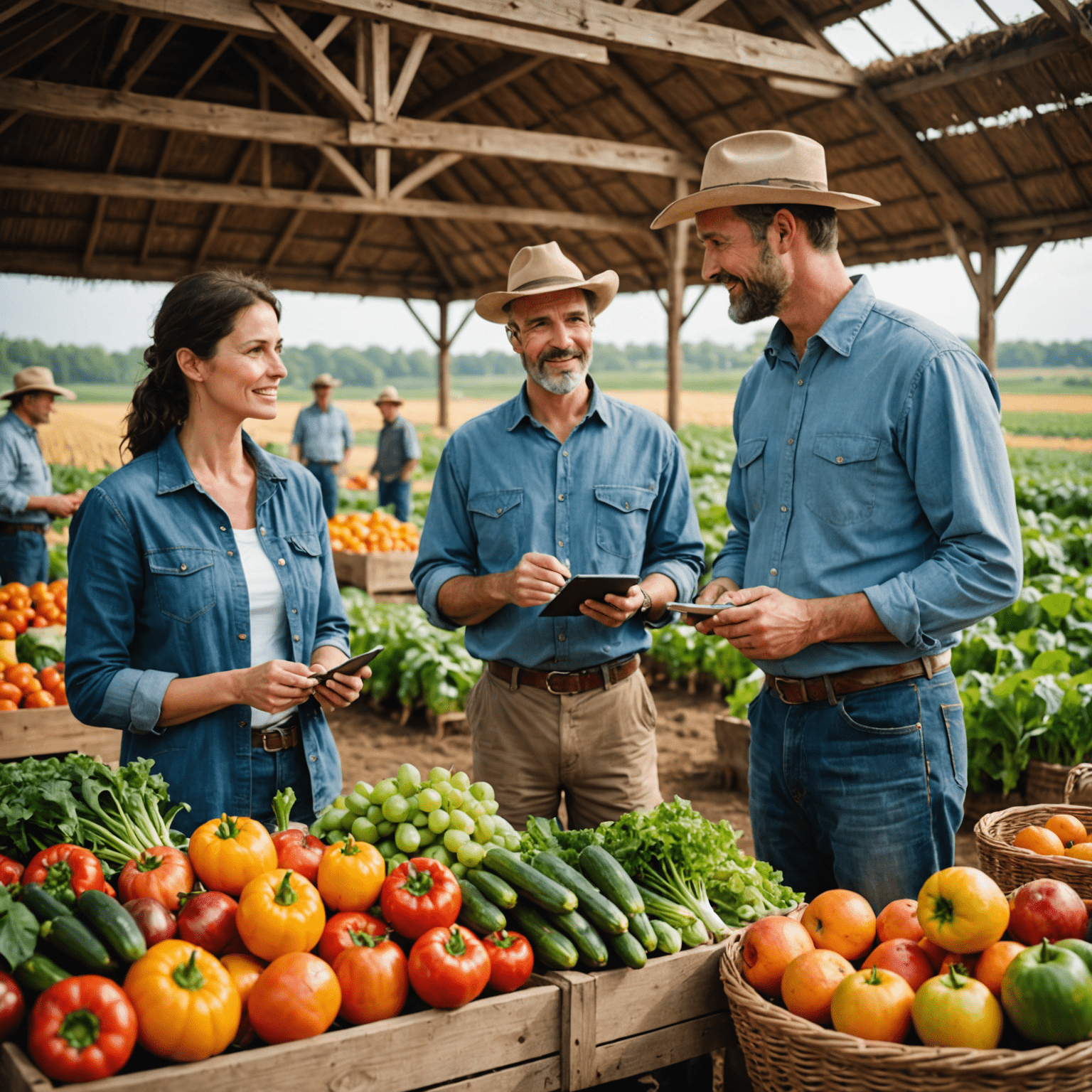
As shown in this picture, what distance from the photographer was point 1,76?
368 inches

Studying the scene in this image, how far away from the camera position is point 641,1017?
182 cm

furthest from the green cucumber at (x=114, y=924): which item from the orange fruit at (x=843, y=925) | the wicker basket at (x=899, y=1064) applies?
the orange fruit at (x=843, y=925)

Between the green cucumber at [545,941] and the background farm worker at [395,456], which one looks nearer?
the green cucumber at [545,941]

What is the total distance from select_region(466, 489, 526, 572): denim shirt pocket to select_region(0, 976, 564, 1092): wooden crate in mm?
1455

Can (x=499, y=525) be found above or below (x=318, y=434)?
below

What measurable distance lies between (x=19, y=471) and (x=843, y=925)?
6867 millimetres

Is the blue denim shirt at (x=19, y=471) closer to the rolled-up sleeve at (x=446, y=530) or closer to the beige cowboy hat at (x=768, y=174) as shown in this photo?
the rolled-up sleeve at (x=446, y=530)

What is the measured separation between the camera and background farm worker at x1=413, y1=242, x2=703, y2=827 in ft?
9.59

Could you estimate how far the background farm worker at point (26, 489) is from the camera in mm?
6910

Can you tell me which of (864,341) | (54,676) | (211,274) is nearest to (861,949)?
(864,341)

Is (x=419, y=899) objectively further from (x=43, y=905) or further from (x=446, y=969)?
(x=43, y=905)

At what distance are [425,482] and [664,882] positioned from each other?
73.6 ft

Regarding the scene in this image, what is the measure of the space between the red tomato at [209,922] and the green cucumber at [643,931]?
27.6 inches

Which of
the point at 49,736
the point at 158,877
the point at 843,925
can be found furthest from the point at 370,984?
the point at 49,736
